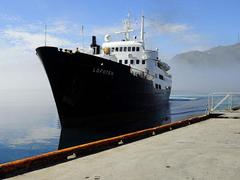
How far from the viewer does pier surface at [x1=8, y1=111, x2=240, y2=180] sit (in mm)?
5203

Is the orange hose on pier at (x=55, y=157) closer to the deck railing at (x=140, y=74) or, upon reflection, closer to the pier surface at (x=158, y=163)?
the pier surface at (x=158, y=163)

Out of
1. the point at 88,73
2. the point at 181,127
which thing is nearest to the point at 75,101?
the point at 88,73

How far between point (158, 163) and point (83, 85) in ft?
49.4

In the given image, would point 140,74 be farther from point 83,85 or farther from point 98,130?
point 98,130

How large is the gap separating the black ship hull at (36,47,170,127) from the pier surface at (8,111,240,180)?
12199 mm

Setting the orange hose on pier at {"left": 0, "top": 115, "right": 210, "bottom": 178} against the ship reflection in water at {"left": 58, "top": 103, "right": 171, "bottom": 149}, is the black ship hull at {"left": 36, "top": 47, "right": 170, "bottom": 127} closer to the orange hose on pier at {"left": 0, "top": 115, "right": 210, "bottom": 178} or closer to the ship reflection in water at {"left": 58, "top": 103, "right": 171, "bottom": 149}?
the ship reflection in water at {"left": 58, "top": 103, "right": 171, "bottom": 149}

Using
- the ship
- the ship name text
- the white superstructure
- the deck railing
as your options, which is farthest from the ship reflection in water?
the white superstructure

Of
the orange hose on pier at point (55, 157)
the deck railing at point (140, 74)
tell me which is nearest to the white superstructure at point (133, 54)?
the deck railing at point (140, 74)

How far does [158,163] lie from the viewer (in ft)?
19.8

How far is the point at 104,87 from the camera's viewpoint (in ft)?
72.2

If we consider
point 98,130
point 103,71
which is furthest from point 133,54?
point 98,130

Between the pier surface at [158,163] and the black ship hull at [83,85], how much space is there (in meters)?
12.2

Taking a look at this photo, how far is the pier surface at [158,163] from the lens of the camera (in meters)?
5.20

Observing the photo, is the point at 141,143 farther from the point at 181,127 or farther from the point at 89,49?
the point at 89,49
